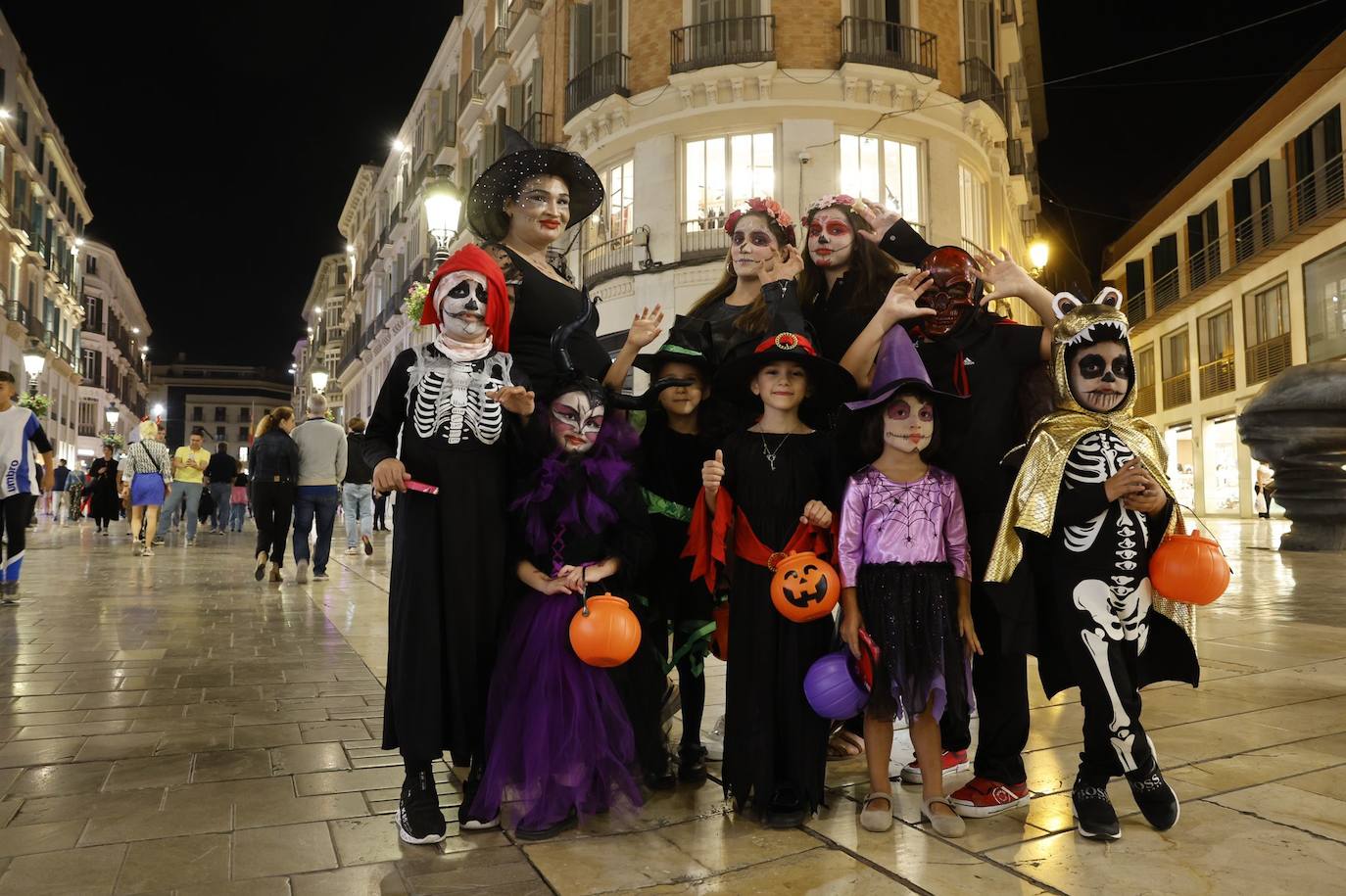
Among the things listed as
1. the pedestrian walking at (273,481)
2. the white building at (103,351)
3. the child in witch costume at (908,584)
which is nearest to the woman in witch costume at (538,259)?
the child in witch costume at (908,584)

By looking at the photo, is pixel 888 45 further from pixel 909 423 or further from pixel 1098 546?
pixel 1098 546

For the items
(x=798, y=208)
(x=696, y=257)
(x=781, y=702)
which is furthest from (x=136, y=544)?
(x=781, y=702)

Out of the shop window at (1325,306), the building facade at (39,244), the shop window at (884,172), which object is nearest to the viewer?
the shop window at (884,172)

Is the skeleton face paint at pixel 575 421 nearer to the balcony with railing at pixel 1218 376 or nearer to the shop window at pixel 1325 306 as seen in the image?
the shop window at pixel 1325 306

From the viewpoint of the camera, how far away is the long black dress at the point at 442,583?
2.93 metres

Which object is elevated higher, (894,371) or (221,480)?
(894,371)

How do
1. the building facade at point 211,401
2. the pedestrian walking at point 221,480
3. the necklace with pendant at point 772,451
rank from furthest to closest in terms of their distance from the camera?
the building facade at point 211,401
the pedestrian walking at point 221,480
the necklace with pendant at point 772,451

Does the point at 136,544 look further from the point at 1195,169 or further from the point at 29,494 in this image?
the point at 1195,169

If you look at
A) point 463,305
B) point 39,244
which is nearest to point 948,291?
point 463,305

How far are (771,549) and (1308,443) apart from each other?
449 inches

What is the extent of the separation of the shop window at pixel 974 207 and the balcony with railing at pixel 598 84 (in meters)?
6.88

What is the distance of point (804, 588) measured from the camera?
2859mm

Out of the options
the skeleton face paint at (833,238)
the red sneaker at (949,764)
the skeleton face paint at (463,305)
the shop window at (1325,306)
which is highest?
the shop window at (1325,306)

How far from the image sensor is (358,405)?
47469 mm
